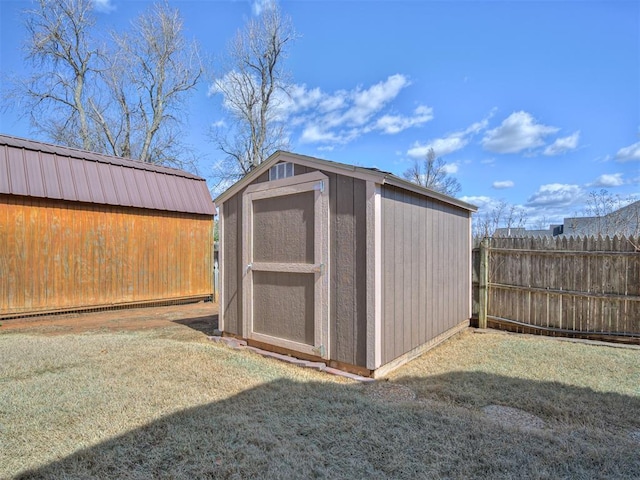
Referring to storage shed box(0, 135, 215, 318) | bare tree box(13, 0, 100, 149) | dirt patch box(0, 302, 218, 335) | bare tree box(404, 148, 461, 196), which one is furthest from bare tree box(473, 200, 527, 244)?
bare tree box(13, 0, 100, 149)

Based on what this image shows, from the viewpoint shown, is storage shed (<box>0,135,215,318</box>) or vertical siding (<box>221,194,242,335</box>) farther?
storage shed (<box>0,135,215,318</box>)

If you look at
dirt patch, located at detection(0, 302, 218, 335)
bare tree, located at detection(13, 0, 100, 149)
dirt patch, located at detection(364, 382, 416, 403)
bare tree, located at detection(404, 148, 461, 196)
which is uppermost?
bare tree, located at detection(13, 0, 100, 149)

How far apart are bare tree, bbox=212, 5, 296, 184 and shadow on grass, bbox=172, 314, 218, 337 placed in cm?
1053

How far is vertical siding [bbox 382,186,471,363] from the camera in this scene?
3.67m

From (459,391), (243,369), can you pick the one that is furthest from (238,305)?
(459,391)

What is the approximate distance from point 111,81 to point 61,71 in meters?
1.74

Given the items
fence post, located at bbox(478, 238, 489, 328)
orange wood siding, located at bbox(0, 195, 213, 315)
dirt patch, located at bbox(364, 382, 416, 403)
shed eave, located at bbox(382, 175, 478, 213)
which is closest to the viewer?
dirt patch, located at bbox(364, 382, 416, 403)

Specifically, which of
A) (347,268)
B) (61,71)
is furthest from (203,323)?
(61,71)

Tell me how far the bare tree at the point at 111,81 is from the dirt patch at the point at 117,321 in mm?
9856

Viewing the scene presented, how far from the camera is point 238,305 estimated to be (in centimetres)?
482

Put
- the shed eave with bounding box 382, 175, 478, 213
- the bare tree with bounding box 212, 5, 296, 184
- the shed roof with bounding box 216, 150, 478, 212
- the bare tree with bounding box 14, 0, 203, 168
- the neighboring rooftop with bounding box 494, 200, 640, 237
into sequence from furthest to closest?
the bare tree with bounding box 212, 5, 296, 184 → the bare tree with bounding box 14, 0, 203, 168 → the neighboring rooftop with bounding box 494, 200, 640, 237 → the shed eave with bounding box 382, 175, 478, 213 → the shed roof with bounding box 216, 150, 478, 212

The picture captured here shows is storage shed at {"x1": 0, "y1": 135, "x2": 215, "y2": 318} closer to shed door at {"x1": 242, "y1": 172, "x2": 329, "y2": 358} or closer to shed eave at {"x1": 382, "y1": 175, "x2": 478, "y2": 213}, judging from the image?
shed door at {"x1": 242, "y1": 172, "x2": 329, "y2": 358}

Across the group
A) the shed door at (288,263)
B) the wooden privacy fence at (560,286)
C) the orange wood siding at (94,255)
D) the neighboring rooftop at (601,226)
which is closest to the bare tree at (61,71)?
the orange wood siding at (94,255)

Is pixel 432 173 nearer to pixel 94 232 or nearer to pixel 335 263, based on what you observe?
pixel 94 232
